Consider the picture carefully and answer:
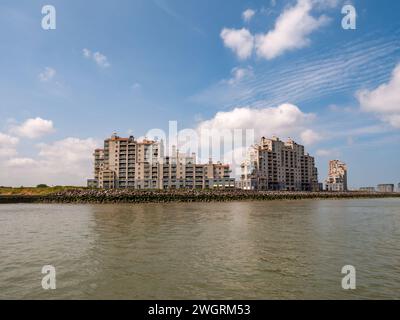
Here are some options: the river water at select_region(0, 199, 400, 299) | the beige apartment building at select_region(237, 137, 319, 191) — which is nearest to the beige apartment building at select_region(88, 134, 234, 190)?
the beige apartment building at select_region(237, 137, 319, 191)

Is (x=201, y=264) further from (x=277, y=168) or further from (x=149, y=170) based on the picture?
(x=277, y=168)

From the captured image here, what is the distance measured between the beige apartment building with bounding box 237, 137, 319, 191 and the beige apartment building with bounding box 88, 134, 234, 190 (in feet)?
83.1

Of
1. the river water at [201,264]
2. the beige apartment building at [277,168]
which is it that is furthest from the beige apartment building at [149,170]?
the river water at [201,264]

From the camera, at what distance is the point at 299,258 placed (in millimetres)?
16219

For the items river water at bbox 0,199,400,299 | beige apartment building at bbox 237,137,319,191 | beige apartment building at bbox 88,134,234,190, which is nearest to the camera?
river water at bbox 0,199,400,299

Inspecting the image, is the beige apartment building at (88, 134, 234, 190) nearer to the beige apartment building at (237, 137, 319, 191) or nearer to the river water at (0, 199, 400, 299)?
the beige apartment building at (237, 137, 319, 191)

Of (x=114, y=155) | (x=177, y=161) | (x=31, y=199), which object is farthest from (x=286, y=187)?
(x=31, y=199)

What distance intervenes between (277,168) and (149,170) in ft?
259

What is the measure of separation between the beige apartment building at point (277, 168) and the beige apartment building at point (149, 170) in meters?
25.3

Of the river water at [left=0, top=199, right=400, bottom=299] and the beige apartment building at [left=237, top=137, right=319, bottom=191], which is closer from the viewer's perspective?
the river water at [left=0, top=199, right=400, bottom=299]

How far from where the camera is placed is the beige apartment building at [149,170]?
142 meters

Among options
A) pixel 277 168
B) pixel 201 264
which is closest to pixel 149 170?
pixel 277 168

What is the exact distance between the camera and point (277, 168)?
585ft

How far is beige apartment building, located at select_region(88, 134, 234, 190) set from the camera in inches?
5610
